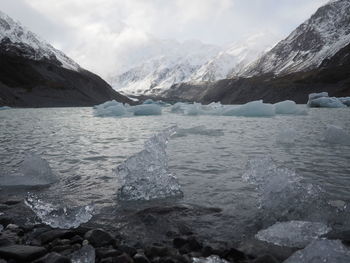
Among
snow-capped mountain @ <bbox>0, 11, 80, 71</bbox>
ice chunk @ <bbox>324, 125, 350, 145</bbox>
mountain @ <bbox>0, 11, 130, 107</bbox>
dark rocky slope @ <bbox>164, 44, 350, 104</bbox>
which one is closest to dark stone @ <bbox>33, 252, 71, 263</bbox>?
ice chunk @ <bbox>324, 125, 350, 145</bbox>

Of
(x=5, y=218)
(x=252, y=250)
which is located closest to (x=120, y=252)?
(x=252, y=250)

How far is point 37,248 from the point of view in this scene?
4.86 meters

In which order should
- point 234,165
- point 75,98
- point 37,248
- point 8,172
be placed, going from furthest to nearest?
point 75,98
point 234,165
point 8,172
point 37,248

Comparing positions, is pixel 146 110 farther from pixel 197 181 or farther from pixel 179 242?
pixel 179 242

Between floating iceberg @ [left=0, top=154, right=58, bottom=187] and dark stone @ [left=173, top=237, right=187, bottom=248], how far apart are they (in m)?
4.55

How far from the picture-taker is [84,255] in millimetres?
4715

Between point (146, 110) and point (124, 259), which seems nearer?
point (124, 259)

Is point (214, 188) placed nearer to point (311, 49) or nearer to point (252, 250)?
point (252, 250)

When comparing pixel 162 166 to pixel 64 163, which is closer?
pixel 162 166

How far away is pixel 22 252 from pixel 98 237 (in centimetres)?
104

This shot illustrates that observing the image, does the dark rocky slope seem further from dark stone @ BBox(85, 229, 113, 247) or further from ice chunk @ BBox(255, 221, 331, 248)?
dark stone @ BBox(85, 229, 113, 247)

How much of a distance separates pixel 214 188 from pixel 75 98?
13145 centimetres

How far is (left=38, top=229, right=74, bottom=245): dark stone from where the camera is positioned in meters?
5.41

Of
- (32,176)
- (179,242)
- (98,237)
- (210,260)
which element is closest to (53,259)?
(98,237)
